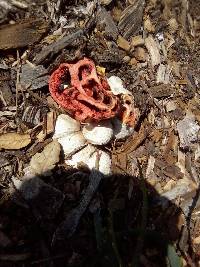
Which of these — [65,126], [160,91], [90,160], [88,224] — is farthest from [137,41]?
[88,224]

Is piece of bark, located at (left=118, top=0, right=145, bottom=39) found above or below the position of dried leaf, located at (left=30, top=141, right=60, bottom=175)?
above

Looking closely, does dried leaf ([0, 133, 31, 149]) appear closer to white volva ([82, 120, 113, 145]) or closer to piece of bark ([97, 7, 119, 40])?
white volva ([82, 120, 113, 145])

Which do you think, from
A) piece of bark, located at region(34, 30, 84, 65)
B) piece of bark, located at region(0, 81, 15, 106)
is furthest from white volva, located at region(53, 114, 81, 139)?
piece of bark, located at region(34, 30, 84, 65)

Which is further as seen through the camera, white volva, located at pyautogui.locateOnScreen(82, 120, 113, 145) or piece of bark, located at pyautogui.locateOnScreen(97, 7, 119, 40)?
piece of bark, located at pyautogui.locateOnScreen(97, 7, 119, 40)

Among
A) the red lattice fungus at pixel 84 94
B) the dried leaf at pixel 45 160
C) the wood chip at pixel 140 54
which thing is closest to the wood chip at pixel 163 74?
the wood chip at pixel 140 54

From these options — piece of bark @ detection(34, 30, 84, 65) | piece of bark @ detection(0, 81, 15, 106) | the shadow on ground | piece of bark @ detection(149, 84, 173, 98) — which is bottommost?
the shadow on ground

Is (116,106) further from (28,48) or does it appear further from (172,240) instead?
(172,240)

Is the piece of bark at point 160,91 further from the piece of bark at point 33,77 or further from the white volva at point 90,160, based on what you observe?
the piece of bark at point 33,77
